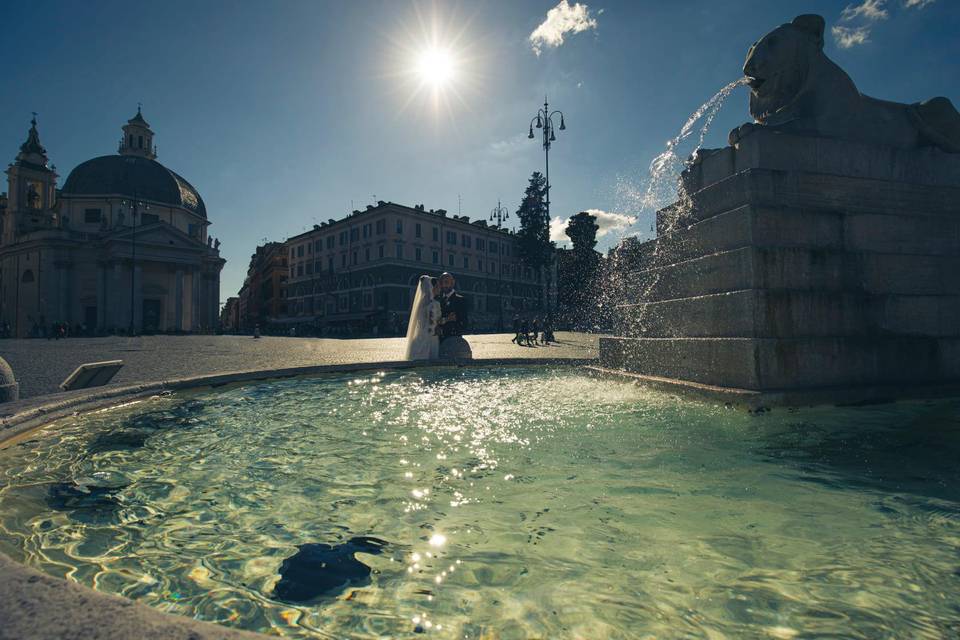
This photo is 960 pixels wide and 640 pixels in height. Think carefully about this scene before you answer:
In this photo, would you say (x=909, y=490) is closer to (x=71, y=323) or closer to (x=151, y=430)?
(x=151, y=430)

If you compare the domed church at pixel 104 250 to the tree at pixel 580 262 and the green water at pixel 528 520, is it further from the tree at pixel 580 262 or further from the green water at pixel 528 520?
the green water at pixel 528 520

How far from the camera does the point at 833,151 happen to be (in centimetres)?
604

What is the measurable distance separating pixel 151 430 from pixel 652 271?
7.20 meters

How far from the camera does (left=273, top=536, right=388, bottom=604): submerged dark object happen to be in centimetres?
179

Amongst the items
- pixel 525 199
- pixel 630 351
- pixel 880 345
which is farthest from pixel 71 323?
pixel 880 345

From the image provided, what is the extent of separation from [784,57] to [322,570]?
7.97 m

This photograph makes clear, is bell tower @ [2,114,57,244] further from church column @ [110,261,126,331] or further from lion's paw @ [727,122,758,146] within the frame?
lion's paw @ [727,122,758,146]

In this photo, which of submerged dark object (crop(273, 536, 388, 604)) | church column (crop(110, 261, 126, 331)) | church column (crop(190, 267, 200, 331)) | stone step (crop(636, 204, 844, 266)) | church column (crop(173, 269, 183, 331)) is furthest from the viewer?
church column (crop(190, 267, 200, 331))

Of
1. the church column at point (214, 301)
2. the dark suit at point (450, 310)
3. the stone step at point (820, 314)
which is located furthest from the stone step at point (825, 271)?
the church column at point (214, 301)

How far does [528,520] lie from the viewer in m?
2.41

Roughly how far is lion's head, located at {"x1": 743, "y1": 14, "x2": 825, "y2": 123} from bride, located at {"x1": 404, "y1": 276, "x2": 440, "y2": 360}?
7730 millimetres

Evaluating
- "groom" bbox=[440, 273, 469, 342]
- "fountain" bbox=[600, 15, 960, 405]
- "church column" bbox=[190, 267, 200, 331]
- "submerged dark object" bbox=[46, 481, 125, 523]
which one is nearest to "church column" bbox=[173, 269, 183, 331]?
"church column" bbox=[190, 267, 200, 331]

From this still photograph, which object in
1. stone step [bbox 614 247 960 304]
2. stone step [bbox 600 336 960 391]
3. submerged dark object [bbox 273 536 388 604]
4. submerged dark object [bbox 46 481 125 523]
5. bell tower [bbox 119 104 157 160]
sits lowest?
submerged dark object [bbox 273 536 388 604]

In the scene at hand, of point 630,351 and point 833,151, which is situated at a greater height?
point 833,151
